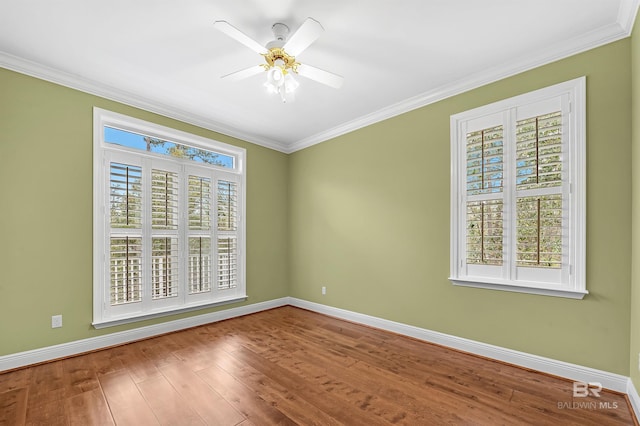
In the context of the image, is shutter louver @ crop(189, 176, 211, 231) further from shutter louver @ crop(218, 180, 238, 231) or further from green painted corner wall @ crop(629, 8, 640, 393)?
green painted corner wall @ crop(629, 8, 640, 393)

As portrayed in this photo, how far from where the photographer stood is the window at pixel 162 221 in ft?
10.3

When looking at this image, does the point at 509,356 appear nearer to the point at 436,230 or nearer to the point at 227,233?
the point at 436,230

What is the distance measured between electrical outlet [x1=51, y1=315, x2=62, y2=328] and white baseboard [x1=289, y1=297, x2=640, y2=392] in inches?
126

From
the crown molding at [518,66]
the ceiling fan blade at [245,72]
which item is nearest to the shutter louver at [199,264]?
the ceiling fan blade at [245,72]

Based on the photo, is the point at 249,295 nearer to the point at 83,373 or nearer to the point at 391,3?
the point at 83,373

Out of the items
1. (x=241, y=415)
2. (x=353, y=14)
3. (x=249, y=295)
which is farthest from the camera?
(x=249, y=295)

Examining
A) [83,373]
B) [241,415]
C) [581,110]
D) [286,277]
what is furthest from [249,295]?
[581,110]

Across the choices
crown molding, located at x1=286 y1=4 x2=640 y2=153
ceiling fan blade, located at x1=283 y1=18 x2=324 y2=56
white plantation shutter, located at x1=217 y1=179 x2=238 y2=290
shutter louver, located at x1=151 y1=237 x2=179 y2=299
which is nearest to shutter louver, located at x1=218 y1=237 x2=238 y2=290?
white plantation shutter, located at x1=217 y1=179 x2=238 y2=290

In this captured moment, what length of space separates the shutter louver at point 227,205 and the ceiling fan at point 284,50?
1962mm

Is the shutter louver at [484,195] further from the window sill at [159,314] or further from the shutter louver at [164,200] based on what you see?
the shutter louver at [164,200]

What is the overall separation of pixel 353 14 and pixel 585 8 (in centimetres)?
163

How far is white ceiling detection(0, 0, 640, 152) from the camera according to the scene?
80.7 inches

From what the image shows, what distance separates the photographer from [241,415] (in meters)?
1.95

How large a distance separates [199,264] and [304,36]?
122 inches
